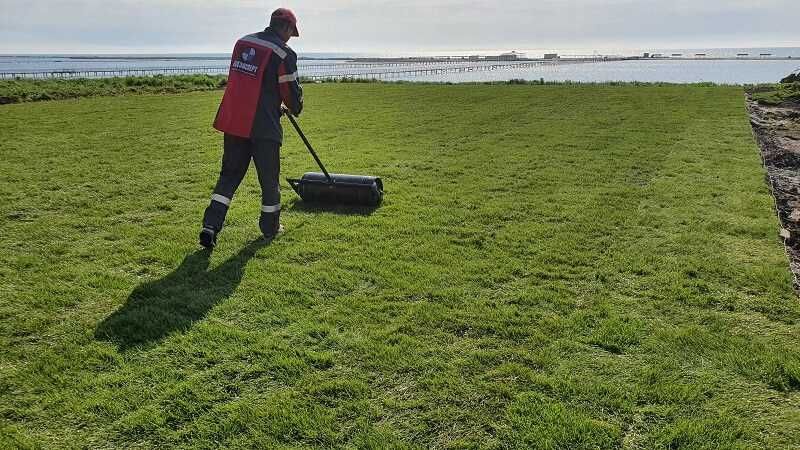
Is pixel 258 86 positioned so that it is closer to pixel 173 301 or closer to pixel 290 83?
pixel 290 83

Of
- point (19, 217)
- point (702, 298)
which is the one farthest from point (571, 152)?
point (19, 217)

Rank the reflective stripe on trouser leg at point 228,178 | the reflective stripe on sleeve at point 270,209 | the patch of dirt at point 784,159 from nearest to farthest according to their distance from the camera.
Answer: the reflective stripe on trouser leg at point 228,178 → the reflective stripe on sleeve at point 270,209 → the patch of dirt at point 784,159

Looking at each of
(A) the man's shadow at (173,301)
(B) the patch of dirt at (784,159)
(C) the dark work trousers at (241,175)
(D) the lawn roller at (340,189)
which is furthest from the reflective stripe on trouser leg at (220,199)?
(B) the patch of dirt at (784,159)

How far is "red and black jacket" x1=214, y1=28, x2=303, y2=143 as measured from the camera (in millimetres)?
5172

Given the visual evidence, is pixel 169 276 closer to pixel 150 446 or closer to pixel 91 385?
pixel 91 385

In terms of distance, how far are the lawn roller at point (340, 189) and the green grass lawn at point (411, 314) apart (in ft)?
0.86

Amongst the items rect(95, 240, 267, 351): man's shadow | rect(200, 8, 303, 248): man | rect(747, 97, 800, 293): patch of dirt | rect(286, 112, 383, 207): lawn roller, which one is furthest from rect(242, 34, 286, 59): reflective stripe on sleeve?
rect(747, 97, 800, 293): patch of dirt

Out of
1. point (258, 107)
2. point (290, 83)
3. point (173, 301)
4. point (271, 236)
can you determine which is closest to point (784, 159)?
point (290, 83)

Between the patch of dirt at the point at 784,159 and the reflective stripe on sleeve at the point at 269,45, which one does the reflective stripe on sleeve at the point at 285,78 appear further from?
the patch of dirt at the point at 784,159

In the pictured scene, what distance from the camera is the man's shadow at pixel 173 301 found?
3734 mm

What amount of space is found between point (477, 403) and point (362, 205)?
13.0ft

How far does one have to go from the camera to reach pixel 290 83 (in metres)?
5.29

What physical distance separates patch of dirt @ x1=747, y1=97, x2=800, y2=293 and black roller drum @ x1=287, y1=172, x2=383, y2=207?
4164 mm

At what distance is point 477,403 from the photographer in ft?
9.91
